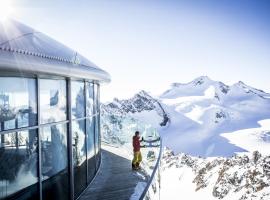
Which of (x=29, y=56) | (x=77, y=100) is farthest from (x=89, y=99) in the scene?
(x=29, y=56)

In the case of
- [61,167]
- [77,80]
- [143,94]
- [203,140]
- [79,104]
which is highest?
[77,80]

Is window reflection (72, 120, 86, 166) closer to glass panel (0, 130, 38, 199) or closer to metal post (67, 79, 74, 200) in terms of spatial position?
metal post (67, 79, 74, 200)

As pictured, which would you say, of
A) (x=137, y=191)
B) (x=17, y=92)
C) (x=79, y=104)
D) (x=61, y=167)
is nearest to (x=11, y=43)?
(x=17, y=92)

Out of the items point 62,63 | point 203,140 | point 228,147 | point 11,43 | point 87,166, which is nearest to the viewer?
point 11,43

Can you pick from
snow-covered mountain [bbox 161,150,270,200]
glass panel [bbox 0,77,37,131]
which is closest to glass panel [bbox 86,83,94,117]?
glass panel [bbox 0,77,37,131]

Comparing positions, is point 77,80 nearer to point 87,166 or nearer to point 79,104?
point 79,104

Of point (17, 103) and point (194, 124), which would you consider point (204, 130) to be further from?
point (17, 103)

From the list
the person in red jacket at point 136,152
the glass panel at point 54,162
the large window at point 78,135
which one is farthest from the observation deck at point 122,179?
the glass panel at point 54,162

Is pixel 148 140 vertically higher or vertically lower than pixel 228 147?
higher

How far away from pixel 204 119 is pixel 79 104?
593 feet

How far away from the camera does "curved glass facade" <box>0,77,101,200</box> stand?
253 inches

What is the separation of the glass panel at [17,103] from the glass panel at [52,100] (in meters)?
0.36

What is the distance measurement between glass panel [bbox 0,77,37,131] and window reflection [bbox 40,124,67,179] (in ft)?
2.05

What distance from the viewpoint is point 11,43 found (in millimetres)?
5594
